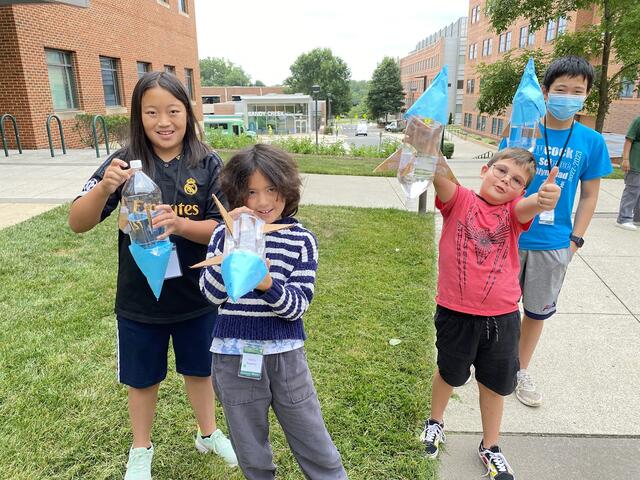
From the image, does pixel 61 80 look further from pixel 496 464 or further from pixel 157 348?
pixel 496 464

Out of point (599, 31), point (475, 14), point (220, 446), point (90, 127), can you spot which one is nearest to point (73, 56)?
point (90, 127)

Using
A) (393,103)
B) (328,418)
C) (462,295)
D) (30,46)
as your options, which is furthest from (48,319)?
(393,103)

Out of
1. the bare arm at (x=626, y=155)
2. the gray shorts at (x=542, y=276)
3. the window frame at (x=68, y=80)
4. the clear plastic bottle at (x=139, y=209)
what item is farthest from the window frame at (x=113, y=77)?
the gray shorts at (x=542, y=276)

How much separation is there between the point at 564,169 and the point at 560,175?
36 mm

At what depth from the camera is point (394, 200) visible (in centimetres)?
774

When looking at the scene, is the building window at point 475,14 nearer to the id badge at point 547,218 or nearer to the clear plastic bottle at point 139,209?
the id badge at point 547,218

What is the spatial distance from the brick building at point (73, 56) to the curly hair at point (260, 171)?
13.7 m

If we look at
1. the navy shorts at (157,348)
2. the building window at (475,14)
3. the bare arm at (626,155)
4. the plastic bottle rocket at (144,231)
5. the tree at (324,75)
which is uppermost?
the building window at (475,14)

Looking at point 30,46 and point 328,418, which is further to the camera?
point 30,46

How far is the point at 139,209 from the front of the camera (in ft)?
5.62

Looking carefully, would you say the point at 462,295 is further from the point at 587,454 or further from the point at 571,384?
the point at 571,384

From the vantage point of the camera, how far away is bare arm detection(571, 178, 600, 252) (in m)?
2.66

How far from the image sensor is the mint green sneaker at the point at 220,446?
234 centimetres

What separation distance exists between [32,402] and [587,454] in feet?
9.84
